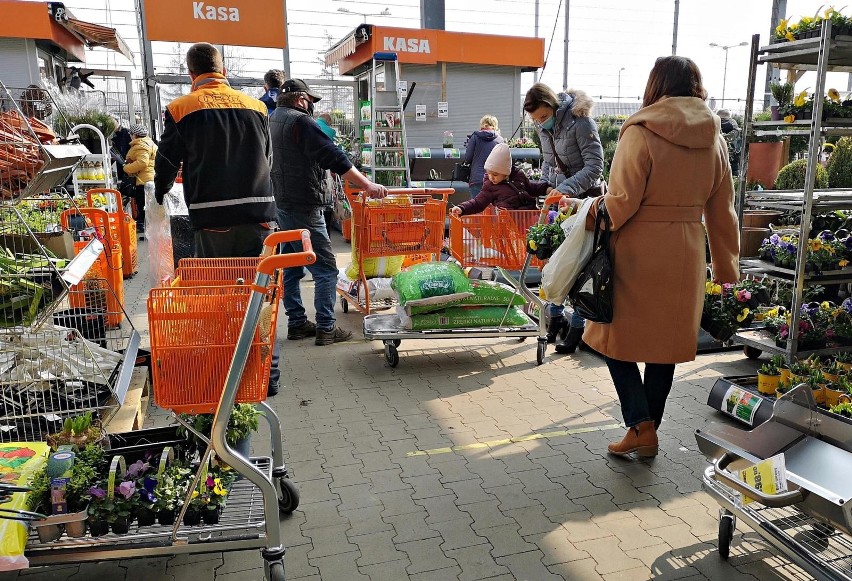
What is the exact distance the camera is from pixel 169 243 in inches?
258

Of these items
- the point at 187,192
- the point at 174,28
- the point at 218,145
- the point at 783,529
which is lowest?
the point at 783,529

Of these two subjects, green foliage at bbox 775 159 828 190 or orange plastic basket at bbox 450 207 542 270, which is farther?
green foliage at bbox 775 159 828 190

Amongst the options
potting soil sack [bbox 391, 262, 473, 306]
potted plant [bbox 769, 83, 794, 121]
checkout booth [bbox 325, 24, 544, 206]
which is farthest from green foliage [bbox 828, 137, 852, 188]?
checkout booth [bbox 325, 24, 544, 206]

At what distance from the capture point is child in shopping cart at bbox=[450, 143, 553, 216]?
5.56 m

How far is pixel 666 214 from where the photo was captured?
10.7 feet

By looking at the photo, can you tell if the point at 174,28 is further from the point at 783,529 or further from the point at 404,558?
the point at 783,529

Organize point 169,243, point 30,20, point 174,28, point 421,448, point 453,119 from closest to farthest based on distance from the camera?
point 421,448 < point 169,243 < point 174,28 < point 30,20 < point 453,119

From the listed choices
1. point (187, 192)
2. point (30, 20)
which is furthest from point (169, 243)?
point (30, 20)

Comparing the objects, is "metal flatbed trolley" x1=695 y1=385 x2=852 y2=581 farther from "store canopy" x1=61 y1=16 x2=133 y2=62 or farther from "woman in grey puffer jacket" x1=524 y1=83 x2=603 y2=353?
"store canopy" x1=61 y1=16 x2=133 y2=62

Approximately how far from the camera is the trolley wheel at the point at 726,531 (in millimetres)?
2797

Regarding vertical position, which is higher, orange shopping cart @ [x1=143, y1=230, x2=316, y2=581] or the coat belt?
the coat belt

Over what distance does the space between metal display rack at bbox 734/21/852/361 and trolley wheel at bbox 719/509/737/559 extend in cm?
203

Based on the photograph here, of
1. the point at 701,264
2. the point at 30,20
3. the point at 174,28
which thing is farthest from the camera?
the point at 30,20

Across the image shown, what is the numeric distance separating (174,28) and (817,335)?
8766mm
